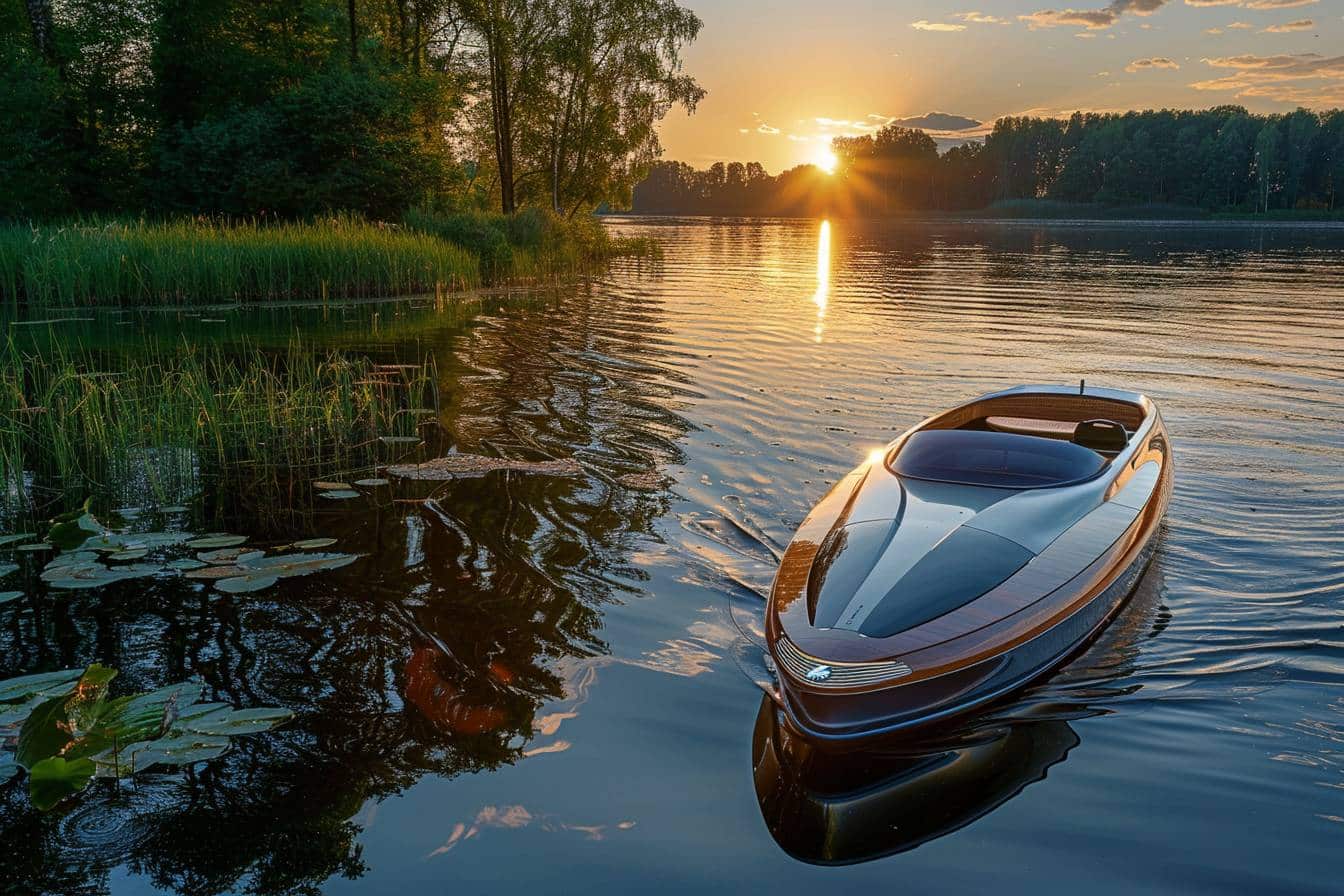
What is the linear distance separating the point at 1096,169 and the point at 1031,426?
5289 inches

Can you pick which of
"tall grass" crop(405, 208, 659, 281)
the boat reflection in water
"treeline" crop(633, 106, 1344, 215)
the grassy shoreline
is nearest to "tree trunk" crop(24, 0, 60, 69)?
the grassy shoreline

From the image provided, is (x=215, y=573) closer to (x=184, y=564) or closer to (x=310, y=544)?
(x=184, y=564)

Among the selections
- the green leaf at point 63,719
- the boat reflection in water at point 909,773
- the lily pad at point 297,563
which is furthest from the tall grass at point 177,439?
the boat reflection in water at point 909,773

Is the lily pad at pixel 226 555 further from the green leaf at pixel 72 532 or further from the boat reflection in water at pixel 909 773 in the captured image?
the boat reflection in water at pixel 909 773

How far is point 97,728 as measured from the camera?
4.16 m

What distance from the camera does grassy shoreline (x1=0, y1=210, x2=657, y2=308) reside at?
19.0m

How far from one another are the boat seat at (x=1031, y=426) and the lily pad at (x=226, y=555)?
5885mm

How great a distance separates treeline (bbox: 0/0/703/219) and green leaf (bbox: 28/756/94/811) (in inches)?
1091

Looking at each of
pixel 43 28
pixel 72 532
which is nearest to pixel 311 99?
pixel 43 28

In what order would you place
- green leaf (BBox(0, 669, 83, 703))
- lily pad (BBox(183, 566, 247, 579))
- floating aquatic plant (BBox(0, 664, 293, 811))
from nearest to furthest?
floating aquatic plant (BBox(0, 664, 293, 811))
green leaf (BBox(0, 669, 83, 703))
lily pad (BBox(183, 566, 247, 579))

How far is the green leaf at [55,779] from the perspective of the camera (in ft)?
12.0

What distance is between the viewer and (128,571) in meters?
6.10

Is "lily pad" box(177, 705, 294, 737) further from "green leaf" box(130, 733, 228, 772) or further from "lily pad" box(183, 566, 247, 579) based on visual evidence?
"lily pad" box(183, 566, 247, 579)

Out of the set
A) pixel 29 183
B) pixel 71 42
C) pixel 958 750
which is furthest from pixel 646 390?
pixel 71 42
